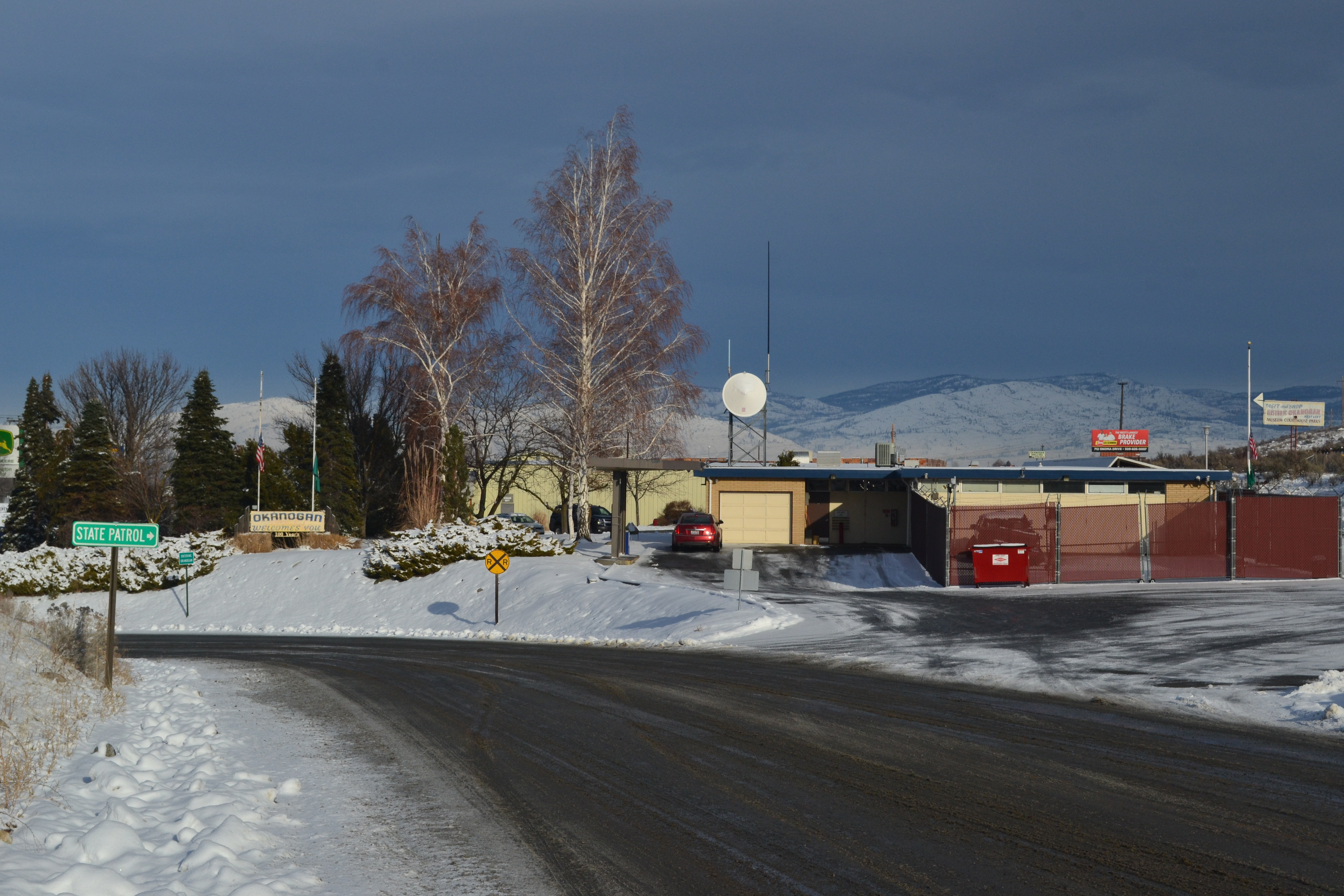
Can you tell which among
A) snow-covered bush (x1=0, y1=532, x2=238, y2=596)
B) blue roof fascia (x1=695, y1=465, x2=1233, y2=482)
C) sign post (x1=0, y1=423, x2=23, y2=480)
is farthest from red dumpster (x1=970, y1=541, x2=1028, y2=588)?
snow-covered bush (x1=0, y1=532, x2=238, y2=596)

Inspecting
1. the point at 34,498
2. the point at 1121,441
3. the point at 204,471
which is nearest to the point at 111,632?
the point at 204,471

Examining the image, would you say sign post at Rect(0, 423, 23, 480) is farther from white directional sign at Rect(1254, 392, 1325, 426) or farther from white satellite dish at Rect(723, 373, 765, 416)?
white directional sign at Rect(1254, 392, 1325, 426)

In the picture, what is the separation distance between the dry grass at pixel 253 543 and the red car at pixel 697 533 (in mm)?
18508

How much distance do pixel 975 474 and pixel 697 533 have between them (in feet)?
40.0

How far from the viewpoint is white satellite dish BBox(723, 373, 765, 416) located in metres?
45.5

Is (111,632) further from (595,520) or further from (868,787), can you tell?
(595,520)

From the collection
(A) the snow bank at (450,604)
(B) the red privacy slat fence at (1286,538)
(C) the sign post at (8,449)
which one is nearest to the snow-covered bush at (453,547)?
(A) the snow bank at (450,604)

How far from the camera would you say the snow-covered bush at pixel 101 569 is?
44.2 metres

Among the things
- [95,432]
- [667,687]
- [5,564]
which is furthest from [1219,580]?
[95,432]

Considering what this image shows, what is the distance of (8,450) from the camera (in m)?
14.0

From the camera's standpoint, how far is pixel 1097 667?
1662cm

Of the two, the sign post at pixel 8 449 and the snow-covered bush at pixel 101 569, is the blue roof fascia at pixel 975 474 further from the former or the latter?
the sign post at pixel 8 449

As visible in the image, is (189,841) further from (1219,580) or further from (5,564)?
(5,564)

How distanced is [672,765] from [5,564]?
46.3m
